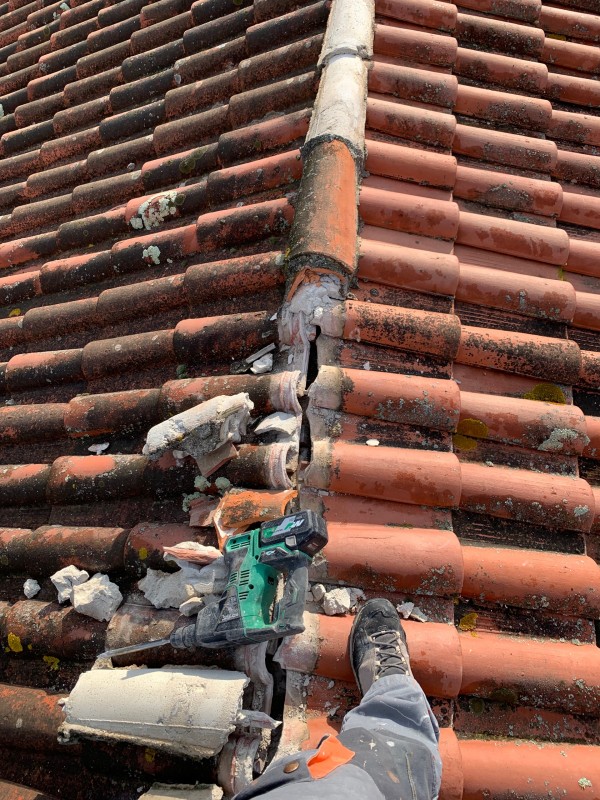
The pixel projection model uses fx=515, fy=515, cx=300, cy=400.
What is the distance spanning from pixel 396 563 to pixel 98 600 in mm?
979

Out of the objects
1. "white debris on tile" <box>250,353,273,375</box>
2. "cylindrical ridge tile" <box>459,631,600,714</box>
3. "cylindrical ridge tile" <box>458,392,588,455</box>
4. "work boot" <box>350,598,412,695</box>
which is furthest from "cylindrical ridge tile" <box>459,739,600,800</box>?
"white debris on tile" <box>250,353,273,375</box>

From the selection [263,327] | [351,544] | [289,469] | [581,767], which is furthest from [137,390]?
[581,767]

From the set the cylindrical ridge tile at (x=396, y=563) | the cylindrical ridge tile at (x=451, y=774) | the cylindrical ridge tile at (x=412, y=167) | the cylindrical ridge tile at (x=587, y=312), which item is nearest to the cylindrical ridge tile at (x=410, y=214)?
the cylindrical ridge tile at (x=412, y=167)

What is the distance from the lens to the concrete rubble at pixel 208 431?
172 centimetres

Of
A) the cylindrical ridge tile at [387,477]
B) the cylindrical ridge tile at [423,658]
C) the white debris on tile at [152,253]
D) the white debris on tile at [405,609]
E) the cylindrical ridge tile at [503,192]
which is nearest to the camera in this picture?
the cylindrical ridge tile at [423,658]

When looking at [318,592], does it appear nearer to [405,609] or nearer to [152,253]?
[405,609]

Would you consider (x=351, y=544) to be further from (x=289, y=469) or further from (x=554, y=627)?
(x=554, y=627)

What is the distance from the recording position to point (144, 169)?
9.04ft

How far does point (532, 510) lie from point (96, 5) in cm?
472

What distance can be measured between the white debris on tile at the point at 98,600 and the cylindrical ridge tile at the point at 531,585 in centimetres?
112

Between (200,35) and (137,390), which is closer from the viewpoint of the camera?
(137,390)

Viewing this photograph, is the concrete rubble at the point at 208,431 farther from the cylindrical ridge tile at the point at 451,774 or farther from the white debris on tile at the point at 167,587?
the cylindrical ridge tile at the point at 451,774

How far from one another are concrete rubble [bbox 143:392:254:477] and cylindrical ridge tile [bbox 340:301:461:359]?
47 cm

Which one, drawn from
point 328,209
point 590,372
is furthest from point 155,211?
point 590,372
